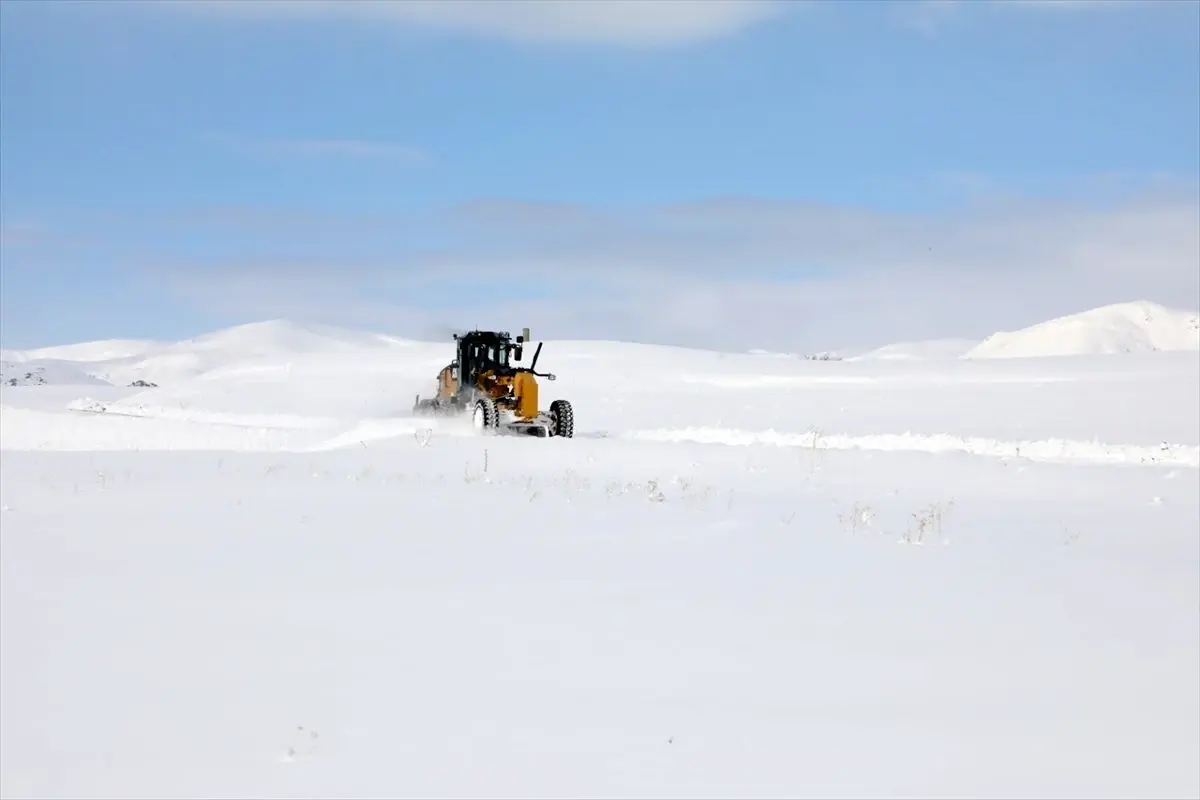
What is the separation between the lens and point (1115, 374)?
44.8 meters

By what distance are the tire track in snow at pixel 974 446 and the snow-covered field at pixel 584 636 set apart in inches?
258

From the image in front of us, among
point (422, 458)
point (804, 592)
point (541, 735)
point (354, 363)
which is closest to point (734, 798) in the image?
point (541, 735)

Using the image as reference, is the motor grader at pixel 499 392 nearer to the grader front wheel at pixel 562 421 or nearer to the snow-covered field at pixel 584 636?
the grader front wheel at pixel 562 421

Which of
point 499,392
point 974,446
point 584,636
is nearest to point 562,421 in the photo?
point 499,392

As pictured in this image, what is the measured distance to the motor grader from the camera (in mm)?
24859

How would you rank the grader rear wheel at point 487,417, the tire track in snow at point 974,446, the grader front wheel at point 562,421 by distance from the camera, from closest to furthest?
the tire track in snow at point 974,446
the grader rear wheel at point 487,417
the grader front wheel at point 562,421

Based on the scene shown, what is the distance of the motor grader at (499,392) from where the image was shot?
24.9 metres

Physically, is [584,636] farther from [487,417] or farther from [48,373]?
[48,373]

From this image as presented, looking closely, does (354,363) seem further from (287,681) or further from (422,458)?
(287,681)

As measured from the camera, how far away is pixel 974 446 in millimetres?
25547

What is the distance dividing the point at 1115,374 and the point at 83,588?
145 feet

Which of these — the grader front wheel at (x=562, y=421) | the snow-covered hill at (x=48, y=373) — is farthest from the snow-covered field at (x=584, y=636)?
the snow-covered hill at (x=48, y=373)

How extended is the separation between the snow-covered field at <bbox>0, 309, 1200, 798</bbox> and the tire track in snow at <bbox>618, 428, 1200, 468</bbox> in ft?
21.5

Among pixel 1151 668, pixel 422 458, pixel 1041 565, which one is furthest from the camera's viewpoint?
pixel 422 458
